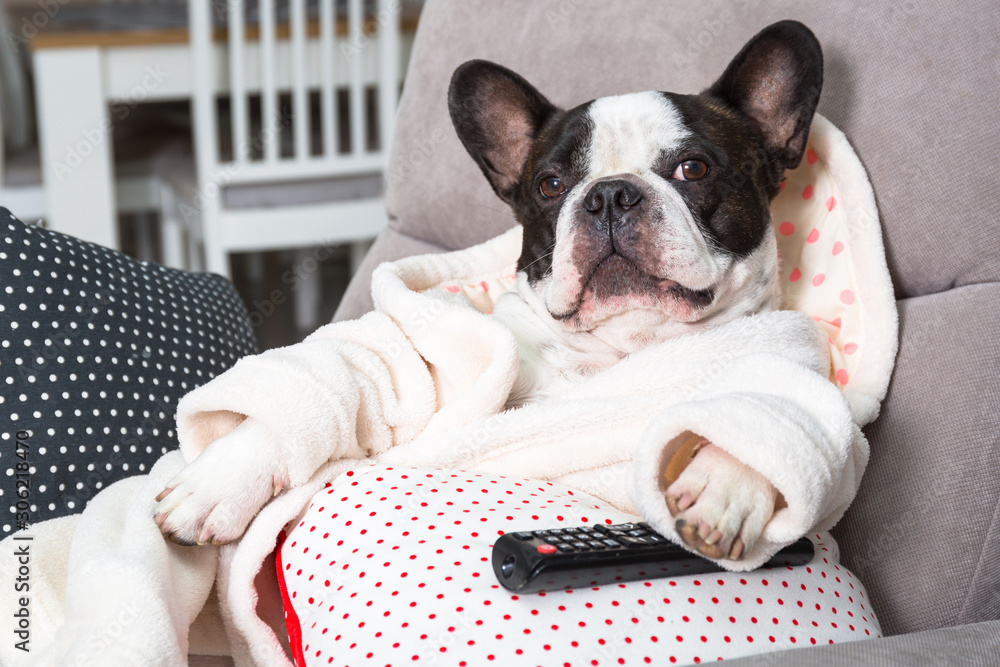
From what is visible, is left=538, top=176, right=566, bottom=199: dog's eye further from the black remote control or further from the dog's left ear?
the black remote control

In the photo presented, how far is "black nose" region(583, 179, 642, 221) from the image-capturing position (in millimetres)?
1081

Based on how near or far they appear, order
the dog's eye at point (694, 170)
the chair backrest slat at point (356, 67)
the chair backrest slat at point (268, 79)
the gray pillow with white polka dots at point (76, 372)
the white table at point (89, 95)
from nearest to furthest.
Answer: the gray pillow with white polka dots at point (76, 372) < the dog's eye at point (694, 170) < the white table at point (89, 95) < the chair backrest slat at point (268, 79) < the chair backrest slat at point (356, 67)

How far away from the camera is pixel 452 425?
1.03 meters

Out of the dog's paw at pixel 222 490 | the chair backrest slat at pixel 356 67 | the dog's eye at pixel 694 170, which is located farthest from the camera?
the chair backrest slat at pixel 356 67

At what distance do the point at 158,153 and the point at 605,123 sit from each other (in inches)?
94.8

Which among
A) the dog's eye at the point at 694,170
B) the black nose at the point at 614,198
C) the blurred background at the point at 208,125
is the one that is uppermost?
the dog's eye at the point at 694,170

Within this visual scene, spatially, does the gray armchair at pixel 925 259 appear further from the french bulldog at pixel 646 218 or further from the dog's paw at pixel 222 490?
the dog's paw at pixel 222 490

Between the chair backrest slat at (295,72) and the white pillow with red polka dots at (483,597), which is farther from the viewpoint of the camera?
the chair backrest slat at (295,72)

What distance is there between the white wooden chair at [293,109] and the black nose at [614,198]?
6.06ft

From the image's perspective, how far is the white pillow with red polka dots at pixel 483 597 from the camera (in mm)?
730

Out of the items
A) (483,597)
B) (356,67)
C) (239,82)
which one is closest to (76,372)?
(483,597)

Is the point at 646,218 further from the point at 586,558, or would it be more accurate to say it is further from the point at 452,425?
the point at 586,558

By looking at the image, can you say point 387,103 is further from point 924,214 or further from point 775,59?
point 924,214

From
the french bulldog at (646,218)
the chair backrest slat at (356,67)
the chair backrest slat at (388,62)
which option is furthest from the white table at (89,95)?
the french bulldog at (646,218)
